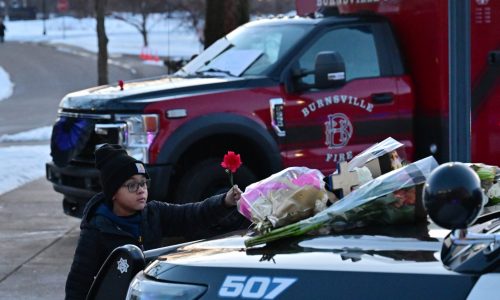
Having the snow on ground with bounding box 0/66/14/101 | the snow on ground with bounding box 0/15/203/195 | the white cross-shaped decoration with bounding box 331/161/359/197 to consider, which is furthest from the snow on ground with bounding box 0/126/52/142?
the white cross-shaped decoration with bounding box 331/161/359/197

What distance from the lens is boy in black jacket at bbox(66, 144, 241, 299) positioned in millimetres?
4070

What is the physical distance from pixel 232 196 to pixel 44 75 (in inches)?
1320

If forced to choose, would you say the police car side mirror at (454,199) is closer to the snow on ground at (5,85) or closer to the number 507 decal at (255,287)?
the number 507 decal at (255,287)

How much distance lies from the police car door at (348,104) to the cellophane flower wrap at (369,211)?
186 inches

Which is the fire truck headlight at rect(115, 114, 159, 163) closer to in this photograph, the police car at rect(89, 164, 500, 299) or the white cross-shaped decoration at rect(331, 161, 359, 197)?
the white cross-shaped decoration at rect(331, 161, 359, 197)

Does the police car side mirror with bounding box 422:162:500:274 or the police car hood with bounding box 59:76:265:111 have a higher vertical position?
the police car side mirror with bounding box 422:162:500:274

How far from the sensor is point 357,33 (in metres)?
8.10

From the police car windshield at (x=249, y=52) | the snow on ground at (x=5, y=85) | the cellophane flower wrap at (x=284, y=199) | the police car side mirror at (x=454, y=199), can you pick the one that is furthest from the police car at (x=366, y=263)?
the snow on ground at (x=5, y=85)

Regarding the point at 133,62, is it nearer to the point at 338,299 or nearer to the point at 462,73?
the point at 462,73

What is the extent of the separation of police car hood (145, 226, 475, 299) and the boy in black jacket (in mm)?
1227

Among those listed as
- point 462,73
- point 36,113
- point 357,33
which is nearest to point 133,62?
point 36,113

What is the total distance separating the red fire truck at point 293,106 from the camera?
7410mm

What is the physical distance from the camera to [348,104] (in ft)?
25.4

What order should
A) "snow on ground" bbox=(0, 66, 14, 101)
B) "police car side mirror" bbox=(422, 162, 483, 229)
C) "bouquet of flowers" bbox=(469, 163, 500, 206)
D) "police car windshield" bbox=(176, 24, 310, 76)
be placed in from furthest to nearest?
"snow on ground" bbox=(0, 66, 14, 101) < "police car windshield" bbox=(176, 24, 310, 76) < "bouquet of flowers" bbox=(469, 163, 500, 206) < "police car side mirror" bbox=(422, 162, 483, 229)
